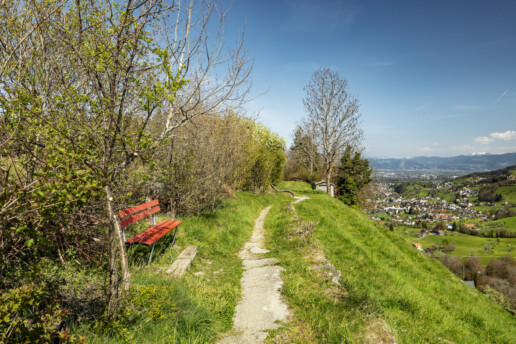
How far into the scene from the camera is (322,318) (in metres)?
3.57


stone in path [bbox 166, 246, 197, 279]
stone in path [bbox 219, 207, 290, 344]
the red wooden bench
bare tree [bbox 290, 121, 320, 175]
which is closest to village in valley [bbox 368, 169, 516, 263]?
bare tree [bbox 290, 121, 320, 175]

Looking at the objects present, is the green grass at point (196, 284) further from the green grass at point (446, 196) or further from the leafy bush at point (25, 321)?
the green grass at point (446, 196)

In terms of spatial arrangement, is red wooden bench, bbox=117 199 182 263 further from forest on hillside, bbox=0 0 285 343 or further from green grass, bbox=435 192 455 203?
green grass, bbox=435 192 455 203

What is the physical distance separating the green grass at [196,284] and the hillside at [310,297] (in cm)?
2

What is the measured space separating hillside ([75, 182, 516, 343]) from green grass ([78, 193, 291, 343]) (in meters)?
0.02

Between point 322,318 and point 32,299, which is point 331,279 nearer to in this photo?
point 322,318

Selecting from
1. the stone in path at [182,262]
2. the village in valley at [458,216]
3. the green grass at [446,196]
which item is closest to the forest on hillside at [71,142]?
the stone in path at [182,262]

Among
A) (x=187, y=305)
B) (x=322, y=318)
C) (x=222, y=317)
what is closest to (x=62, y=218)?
(x=187, y=305)

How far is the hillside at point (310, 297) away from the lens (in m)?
3.18

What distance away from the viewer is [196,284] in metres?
4.70

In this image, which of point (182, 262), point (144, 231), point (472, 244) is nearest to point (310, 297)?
point (182, 262)

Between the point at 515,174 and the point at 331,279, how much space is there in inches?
7540

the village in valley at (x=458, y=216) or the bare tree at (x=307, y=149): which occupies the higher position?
the bare tree at (x=307, y=149)

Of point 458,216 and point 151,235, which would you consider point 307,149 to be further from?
point 458,216
